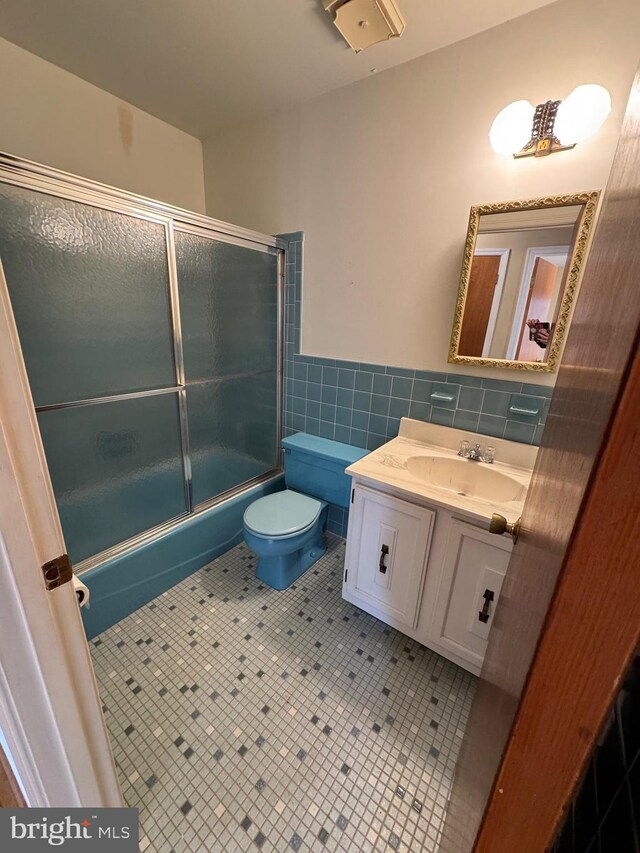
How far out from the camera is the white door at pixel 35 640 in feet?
1.65

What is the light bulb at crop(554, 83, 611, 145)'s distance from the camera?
3.49ft

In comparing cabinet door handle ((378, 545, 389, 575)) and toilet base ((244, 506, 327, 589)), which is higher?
cabinet door handle ((378, 545, 389, 575))

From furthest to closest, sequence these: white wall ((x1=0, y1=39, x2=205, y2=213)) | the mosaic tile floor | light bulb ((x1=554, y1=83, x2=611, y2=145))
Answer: white wall ((x1=0, y1=39, x2=205, y2=213)) → light bulb ((x1=554, y1=83, x2=611, y2=145)) → the mosaic tile floor

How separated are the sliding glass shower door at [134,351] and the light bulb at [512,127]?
118 cm

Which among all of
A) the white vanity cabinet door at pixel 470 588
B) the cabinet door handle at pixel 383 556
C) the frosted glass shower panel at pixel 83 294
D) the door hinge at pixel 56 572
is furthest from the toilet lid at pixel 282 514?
the door hinge at pixel 56 572

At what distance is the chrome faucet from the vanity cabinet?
42 centimetres

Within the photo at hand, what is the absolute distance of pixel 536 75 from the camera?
3.82 ft

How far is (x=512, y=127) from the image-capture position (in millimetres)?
1205

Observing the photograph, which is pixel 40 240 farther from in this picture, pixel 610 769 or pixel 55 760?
pixel 610 769

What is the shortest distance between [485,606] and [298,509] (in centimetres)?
95

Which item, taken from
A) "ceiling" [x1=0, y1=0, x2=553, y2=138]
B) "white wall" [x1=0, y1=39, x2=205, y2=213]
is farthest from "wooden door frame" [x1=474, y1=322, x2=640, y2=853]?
"white wall" [x1=0, y1=39, x2=205, y2=213]

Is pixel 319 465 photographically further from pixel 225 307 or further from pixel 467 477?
pixel 225 307

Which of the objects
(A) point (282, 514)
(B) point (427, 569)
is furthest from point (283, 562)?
(B) point (427, 569)

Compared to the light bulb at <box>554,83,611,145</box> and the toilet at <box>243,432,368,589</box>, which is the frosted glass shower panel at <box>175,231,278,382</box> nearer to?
the toilet at <box>243,432,368,589</box>
